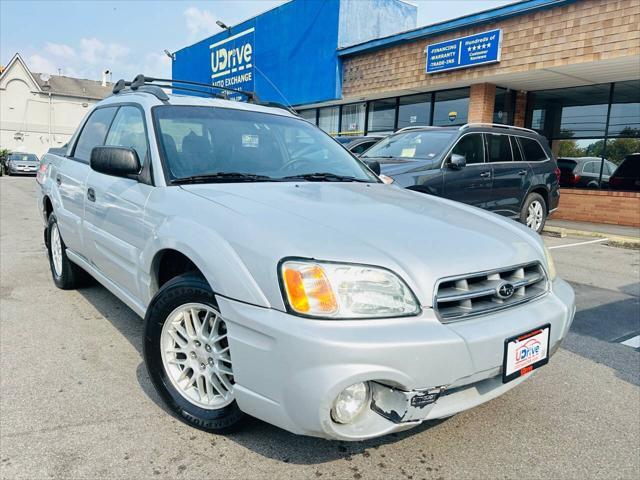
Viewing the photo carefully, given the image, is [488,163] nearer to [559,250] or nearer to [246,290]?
[559,250]

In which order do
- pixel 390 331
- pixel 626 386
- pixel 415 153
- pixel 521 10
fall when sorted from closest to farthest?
pixel 390 331, pixel 626 386, pixel 415 153, pixel 521 10

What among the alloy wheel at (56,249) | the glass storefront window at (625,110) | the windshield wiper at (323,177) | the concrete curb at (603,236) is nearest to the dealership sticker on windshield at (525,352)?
the windshield wiper at (323,177)

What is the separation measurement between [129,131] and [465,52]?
9.84 meters

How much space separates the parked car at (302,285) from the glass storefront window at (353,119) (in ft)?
41.9

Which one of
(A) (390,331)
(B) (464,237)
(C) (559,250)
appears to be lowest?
(C) (559,250)

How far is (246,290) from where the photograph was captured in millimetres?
2012

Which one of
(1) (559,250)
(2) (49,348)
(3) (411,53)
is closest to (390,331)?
(2) (49,348)

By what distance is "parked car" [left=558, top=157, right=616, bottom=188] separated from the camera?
11.4 m

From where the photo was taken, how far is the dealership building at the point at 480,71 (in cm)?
978

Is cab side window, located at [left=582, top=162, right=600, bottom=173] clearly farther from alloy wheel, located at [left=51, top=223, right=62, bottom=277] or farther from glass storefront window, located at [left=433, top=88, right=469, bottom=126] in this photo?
alloy wheel, located at [left=51, top=223, right=62, bottom=277]

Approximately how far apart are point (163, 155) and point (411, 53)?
11227 millimetres

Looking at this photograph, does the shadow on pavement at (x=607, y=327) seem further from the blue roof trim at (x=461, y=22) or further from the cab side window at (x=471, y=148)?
the blue roof trim at (x=461, y=22)

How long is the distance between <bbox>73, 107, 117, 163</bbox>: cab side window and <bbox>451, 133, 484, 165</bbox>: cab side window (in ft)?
15.2

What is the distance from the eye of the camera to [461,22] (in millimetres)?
11234
